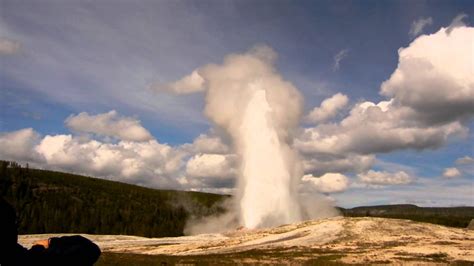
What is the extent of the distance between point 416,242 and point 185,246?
110 ft

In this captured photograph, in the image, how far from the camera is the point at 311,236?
75.3 meters

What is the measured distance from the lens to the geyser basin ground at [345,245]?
51.2 m

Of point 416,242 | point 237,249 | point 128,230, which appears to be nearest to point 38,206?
point 128,230

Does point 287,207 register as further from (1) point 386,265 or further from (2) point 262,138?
(1) point 386,265

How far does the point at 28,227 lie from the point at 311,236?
127 metres

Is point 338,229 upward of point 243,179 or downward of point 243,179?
downward

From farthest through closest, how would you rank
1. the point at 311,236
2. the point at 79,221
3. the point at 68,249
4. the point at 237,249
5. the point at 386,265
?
the point at 79,221 < the point at 311,236 < the point at 237,249 < the point at 386,265 < the point at 68,249

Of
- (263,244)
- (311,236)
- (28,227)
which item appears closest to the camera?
(263,244)

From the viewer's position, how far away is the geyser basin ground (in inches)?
2018

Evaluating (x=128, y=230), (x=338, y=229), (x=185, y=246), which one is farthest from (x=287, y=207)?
(x=128, y=230)

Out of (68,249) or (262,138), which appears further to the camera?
(262,138)

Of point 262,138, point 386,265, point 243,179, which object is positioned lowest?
point 386,265

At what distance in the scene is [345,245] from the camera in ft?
214

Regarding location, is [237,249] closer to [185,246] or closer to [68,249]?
[185,246]
